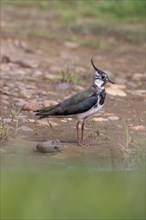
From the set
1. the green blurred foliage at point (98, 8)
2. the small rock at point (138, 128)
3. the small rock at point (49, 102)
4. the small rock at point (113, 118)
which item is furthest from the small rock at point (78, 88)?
the green blurred foliage at point (98, 8)

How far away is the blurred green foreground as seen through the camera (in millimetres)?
4203

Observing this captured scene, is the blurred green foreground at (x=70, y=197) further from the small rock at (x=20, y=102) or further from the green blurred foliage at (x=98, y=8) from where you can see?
the green blurred foliage at (x=98, y=8)

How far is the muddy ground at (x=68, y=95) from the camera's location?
7762 mm

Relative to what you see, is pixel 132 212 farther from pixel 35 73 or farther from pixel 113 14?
pixel 113 14

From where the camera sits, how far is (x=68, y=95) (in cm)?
1043

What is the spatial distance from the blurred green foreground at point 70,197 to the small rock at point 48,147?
2.64 meters

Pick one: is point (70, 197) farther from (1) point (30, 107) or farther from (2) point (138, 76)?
(2) point (138, 76)

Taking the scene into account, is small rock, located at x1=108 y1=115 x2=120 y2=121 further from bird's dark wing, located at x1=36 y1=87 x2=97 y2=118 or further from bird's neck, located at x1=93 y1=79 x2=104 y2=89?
bird's dark wing, located at x1=36 y1=87 x2=97 y2=118

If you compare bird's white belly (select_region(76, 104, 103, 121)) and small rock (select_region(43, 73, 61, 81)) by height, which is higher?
bird's white belly (select_region(76, 104, 103, 121))

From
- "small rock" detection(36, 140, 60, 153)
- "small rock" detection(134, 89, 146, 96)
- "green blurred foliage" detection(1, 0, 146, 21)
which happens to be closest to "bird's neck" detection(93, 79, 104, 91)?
"small rock" detection(36, 140, 60, 153)

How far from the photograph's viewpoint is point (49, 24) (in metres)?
14.7

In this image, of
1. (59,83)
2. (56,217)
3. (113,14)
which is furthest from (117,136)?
(113,14)

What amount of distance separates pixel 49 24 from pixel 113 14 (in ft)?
4.56

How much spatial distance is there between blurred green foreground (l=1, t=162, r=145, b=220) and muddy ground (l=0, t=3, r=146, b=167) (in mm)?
1953
